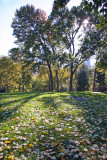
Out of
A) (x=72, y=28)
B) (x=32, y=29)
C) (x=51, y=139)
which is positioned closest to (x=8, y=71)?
(x=32, y=29)

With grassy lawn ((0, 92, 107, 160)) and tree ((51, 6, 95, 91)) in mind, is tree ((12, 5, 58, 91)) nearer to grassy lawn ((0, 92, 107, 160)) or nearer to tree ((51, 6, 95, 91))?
tree ((51, 6, 95, 91))

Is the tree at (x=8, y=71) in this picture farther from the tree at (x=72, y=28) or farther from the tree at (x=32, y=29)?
the tree at (x=72, y=28)

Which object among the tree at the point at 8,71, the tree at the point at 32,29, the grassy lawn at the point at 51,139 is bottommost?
the grassy lawn at the point at 51,139

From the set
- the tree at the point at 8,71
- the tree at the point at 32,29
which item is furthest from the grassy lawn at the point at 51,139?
the tree at the point at 8,71

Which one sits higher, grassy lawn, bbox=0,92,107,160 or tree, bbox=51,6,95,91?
tree, bbox=51,6,95,91

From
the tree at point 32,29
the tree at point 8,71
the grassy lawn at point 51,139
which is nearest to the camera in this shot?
the grassy lawn at point 51,139

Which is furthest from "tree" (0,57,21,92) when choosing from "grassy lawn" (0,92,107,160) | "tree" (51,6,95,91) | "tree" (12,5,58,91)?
"grassy lawn" (0,92,107,160)

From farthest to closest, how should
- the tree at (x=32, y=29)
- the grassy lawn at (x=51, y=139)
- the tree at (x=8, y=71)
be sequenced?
the tree at (x=8, y=71) < the tree at (x=32, y=29) < the grassy lawn at (x=51, y=139)

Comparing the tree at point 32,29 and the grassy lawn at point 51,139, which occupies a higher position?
the tree at point 32,29

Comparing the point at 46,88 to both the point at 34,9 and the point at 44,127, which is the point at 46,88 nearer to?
the point at 34,9

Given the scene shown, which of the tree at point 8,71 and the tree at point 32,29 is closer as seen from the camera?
the tree at point 32,29

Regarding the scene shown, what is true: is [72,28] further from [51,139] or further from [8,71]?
[51,139]

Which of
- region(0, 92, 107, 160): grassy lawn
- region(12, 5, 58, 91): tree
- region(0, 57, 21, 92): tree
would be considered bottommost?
region(0, 92, 107, 160): grassy lawn

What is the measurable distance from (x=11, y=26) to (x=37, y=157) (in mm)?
28612
